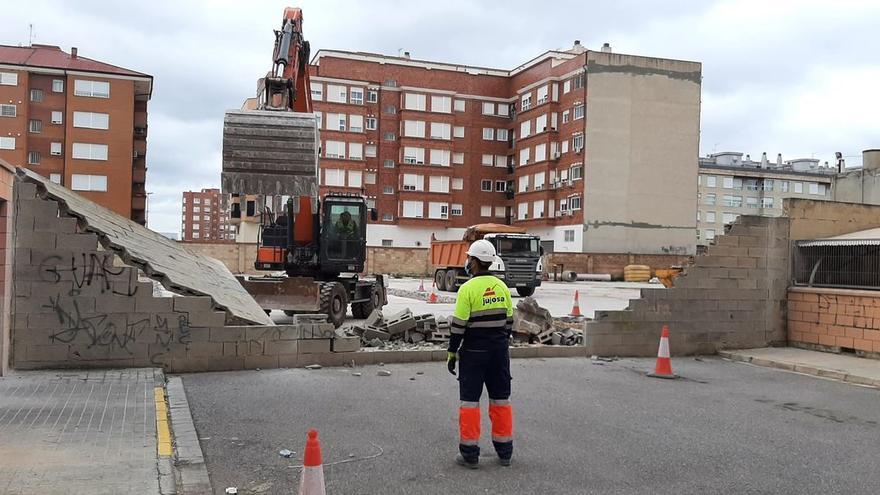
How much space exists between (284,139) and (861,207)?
39.1ft

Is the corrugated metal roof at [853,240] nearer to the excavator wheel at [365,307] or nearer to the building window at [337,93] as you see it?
the excavator wheel at [365,307]

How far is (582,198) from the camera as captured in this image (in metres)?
58.2

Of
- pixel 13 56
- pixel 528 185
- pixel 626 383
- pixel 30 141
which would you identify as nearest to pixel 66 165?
pixel 30 141

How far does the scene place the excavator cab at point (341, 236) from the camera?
53.8ft

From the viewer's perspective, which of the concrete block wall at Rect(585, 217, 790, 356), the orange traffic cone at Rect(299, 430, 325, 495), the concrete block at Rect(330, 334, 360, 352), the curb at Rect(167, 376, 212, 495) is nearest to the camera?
the orange traffic cone at Rect(299, 430, 325, 495)

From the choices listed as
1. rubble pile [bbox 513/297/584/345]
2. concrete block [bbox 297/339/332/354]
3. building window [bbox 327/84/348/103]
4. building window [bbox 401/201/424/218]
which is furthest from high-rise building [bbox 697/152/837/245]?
concrete block [bbox 297/339/332/354]

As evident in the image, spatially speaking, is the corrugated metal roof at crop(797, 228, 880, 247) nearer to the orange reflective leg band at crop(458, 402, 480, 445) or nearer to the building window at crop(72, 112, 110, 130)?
the orange reflective leg band at crop(458, 402, 480, 445)

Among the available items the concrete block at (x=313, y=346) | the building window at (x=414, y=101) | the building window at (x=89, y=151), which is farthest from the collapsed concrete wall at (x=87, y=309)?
the building window at (x=414, y=101)

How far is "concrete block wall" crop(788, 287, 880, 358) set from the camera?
12.4 m

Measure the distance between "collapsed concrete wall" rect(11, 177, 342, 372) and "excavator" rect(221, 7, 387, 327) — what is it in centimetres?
302

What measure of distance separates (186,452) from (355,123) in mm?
61916

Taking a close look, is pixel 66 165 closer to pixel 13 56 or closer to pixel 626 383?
pixel 13 56

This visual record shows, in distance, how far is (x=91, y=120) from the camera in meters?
55.6

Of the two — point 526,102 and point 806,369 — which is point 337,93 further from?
point 806,369
